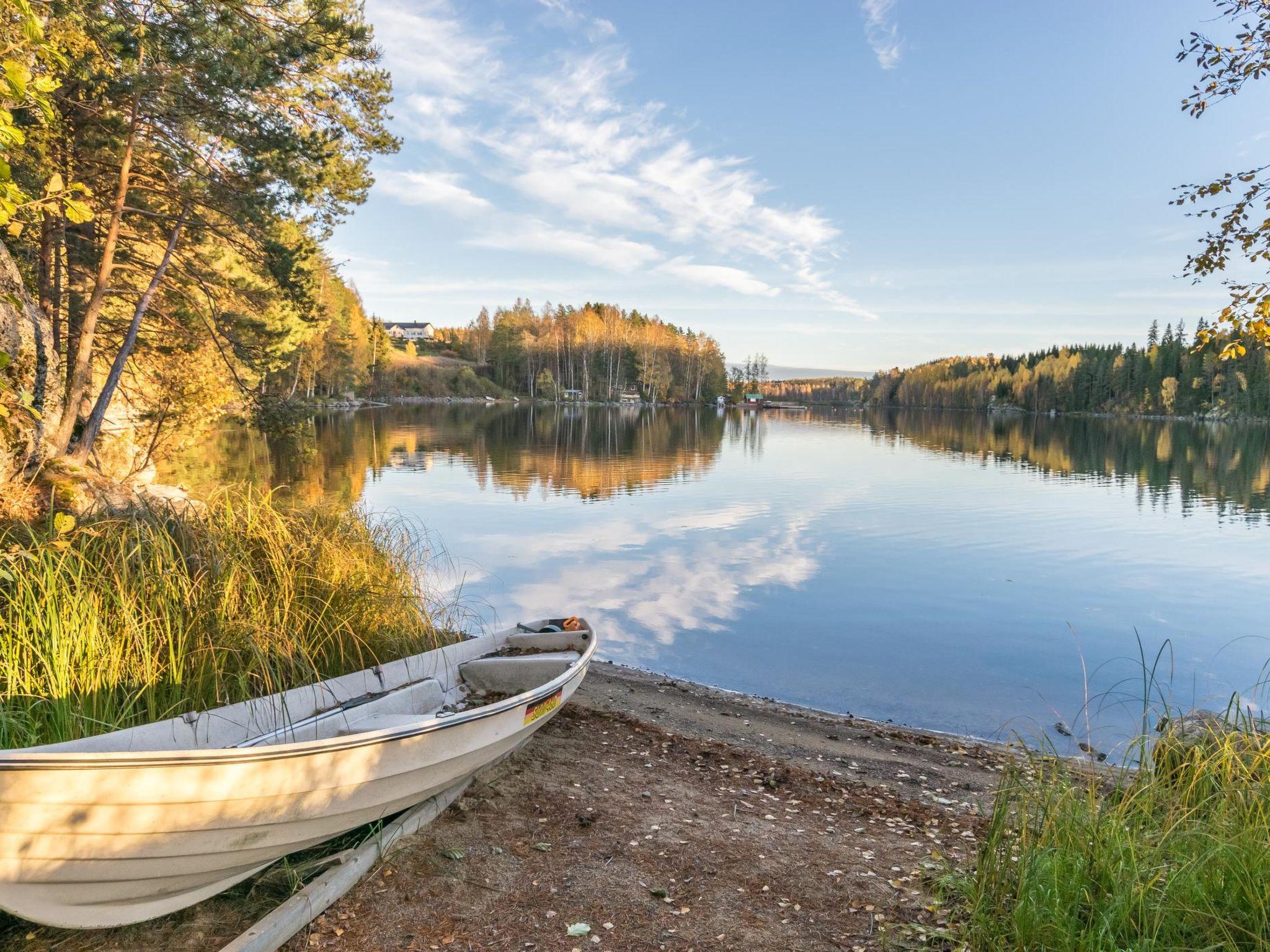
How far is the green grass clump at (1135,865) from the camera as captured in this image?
2994 millimetres

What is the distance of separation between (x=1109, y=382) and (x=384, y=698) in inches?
5701

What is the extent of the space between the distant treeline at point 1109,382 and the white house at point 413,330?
117 m

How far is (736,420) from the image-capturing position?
93625 millimetres

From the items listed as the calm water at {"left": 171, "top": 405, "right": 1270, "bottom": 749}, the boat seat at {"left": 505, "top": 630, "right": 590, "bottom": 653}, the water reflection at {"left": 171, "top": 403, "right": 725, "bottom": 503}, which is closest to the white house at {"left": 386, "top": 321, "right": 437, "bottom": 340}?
the water reflection at {"left": 171, "top": 403, "right": 725, "bottom": 503}

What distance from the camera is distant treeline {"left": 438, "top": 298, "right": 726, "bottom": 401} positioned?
112 metres

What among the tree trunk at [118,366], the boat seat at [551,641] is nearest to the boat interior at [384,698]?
the boat seat at [551,641]

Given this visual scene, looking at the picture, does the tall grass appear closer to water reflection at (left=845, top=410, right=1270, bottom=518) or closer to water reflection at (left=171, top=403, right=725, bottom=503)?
water reflection at (left=171, top=403, right=725, bottom=503)

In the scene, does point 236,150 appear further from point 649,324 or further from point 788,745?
point 649,324

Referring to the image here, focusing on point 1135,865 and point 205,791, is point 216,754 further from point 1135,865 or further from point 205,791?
point 1135,865

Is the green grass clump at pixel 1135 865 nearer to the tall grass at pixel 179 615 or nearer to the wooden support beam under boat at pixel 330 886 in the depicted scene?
the wooden support beam under boat at pixel 330 886

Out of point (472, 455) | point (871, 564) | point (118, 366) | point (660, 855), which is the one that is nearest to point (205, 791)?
point (660, 855)

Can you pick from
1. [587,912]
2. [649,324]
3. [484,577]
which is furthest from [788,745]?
[649,324]

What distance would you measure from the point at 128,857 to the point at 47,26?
357 inches

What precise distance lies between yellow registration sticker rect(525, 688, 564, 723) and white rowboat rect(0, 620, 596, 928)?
0.09 feet
